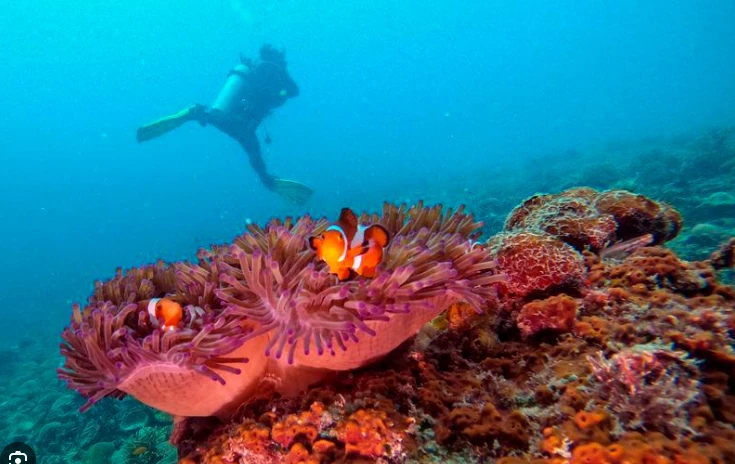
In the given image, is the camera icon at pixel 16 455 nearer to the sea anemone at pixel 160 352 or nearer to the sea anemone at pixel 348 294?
the sea anemone at pixel 160 352

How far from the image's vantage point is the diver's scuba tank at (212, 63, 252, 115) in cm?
1894

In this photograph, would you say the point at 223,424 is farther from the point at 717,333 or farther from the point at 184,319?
the point at 717,333

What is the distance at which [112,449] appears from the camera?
28.6 ft

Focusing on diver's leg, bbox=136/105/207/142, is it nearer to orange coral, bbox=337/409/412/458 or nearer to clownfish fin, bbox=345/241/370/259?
clownfish fin, bbox=345/241/370/259

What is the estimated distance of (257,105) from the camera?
20172mm

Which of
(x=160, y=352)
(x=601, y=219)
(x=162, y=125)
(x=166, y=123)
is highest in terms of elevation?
(x=166, y=123)

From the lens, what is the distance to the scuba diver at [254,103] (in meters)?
18.9

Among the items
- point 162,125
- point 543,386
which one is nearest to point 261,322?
point 543,386

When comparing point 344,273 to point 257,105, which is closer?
point 344,273

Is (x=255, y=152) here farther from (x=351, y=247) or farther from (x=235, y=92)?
(x=351, y=247)

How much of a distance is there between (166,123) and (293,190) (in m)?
6.10

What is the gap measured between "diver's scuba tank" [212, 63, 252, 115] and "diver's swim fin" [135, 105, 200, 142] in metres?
1.40

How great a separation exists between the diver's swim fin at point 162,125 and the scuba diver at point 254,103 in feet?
1.47

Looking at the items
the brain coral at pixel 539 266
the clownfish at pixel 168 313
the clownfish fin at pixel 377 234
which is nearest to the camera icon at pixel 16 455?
the clownfish at pixel 168 313
